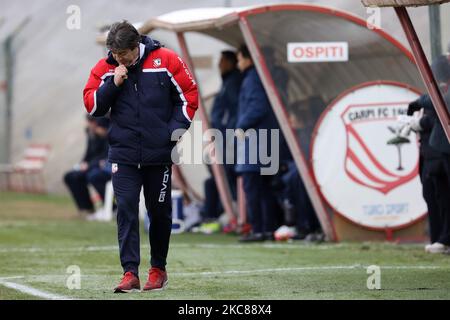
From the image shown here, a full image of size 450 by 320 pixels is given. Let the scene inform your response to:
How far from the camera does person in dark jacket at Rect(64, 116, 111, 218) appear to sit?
20973 mm

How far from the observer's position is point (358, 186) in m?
14.9

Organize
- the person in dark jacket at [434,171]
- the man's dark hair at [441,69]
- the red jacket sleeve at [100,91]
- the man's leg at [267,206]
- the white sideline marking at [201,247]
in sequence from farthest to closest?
the man's leg at [267,206] → the white sideline marking at [201,247] → the person in dark jacket at [434,171] → the man's dark hair at [441,69] → the red jacket sleeve at [100,91]

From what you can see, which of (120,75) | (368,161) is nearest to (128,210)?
(120,75)

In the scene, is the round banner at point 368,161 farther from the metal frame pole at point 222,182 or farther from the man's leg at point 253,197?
the metal frame pole at point 222,182

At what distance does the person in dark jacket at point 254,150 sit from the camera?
15.3 metres

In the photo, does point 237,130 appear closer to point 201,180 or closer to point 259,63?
point 259,63

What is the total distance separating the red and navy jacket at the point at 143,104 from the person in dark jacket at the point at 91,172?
11243 millimetres

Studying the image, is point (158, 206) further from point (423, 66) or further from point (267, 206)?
point (267, 206)

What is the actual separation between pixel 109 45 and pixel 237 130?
647 centimetres

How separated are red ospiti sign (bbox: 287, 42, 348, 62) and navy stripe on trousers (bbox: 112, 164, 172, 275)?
18.5ft

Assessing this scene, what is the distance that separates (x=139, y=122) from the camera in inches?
375

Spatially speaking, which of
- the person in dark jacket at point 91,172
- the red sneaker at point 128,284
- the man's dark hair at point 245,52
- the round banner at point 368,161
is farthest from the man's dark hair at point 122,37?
the person in dark jacket at point 91,172

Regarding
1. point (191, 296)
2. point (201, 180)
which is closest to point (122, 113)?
point (191, 296)

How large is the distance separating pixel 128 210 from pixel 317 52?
596cm
